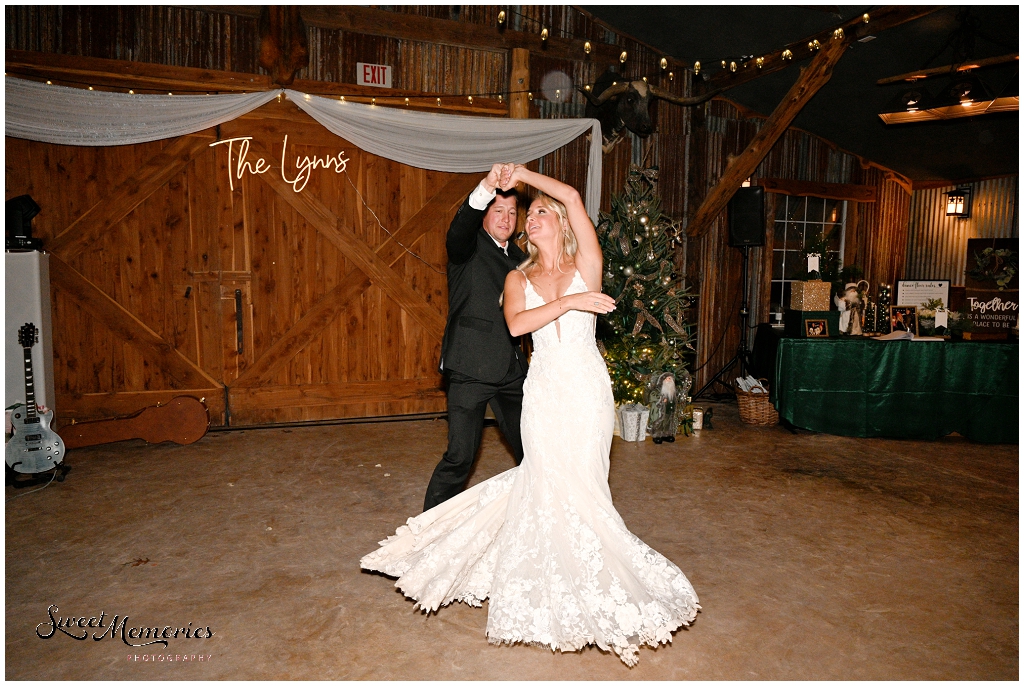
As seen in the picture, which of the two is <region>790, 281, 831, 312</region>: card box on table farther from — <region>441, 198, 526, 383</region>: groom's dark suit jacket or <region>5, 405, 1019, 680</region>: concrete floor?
<region>441, 198, 526, 383</region>: groom's dark suit jacket

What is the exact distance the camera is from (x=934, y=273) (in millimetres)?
8469

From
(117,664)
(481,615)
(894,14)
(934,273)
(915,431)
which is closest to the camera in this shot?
(117,664)

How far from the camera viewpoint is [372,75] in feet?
21.4

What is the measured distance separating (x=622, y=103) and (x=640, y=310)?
7.10 feet

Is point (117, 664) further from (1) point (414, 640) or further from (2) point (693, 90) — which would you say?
(2) point (693, 90)

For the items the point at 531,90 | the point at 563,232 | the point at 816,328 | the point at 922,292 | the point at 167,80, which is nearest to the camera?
the point at 563,232

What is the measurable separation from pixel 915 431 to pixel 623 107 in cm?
406

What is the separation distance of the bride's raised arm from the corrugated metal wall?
7030mm

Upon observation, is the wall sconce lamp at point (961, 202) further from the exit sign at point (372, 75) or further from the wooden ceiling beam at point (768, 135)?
the exit sign at point (372, 75)

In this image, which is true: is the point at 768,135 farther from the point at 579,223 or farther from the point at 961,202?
the point at 579,223

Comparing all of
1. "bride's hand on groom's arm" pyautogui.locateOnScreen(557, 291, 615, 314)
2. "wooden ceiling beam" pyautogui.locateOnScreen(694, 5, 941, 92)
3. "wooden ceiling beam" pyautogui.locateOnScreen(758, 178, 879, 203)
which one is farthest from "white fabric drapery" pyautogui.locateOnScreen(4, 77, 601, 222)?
"bride's hand on groom's arm" pyautogui.locateOnScreen(557, 291, 615, 314)

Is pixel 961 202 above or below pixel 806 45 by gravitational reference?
below

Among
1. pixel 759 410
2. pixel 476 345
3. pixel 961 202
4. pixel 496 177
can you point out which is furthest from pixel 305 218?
pixel 961 202

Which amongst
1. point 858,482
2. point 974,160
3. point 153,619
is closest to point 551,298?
point 153,619
